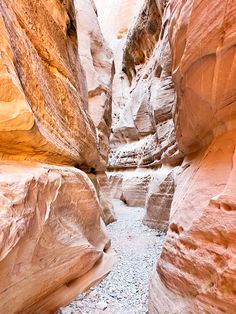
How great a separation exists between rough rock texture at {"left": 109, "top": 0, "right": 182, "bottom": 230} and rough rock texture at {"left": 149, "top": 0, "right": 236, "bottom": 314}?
2420mm

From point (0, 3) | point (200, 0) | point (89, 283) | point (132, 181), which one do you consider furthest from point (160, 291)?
point (132, 181)

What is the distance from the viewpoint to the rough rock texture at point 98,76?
5157 millimetres

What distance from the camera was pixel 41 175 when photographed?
160 centimetres

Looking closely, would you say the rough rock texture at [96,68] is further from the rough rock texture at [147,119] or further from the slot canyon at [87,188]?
the slot canyon at [87,188]

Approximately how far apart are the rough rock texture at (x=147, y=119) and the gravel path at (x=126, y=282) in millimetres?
885

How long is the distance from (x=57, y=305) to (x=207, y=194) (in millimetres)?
1519

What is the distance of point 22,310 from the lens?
134 centimetres

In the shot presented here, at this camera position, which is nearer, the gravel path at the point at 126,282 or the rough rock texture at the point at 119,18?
the gravel path at the point at 126,282

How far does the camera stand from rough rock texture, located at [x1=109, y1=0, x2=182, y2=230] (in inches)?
193

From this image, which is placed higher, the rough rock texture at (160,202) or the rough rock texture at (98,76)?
the rough rock texture at (98,76)

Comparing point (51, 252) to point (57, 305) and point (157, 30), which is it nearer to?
point (57, 305)

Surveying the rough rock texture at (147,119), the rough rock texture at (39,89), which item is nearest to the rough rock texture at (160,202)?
the rough rock texture at (147,119)

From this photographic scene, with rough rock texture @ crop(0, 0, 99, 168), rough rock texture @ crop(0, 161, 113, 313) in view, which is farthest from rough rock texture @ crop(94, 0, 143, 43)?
rough rock texture @ crop(0, 161, 113, 313)

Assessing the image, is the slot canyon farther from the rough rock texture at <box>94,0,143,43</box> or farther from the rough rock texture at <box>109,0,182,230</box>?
the rough rock texture at <box>94,0,143,43</box>
